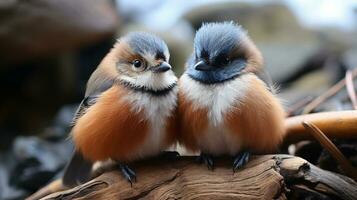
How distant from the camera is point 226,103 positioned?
1.92 m

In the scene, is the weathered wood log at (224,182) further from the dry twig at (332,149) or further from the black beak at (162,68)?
the black beak at (162,68)

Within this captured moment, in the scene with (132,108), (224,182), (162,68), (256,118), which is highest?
(162,68)

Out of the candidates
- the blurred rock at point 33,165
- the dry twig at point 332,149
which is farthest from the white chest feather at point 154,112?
the blurred rock at point 33,165

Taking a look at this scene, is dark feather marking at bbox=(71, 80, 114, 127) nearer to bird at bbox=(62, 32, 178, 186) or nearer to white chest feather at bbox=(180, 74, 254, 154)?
bird at bbox=(62, 32, 178, 186)

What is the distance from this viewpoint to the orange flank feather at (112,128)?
1.97 meters

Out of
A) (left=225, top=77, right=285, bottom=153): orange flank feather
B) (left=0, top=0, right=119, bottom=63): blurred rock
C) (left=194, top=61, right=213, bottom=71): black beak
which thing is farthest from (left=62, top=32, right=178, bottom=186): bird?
(left=0, top=0, right=119, bottom=63): blurred rock

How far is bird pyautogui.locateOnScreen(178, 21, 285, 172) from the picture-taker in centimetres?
192

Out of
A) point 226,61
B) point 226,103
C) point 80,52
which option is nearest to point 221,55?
point 226,61

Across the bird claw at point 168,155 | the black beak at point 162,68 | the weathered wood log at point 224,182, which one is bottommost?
the weathered wood log at point 224,182

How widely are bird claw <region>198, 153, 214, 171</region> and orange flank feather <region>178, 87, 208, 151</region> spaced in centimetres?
5

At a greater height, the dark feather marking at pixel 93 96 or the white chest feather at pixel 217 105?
the dark feather marking at pixel 93 96

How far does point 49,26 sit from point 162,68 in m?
1.64

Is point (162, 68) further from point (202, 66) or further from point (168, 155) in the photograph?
point (168, 155)

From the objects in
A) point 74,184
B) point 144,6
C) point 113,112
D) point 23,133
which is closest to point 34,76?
point 23,133
